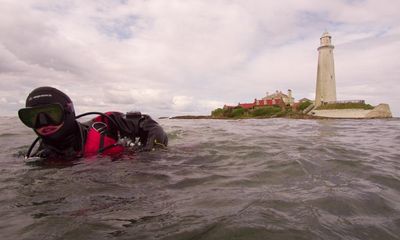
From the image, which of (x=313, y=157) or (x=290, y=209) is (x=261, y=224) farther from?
(x=313, y=157)

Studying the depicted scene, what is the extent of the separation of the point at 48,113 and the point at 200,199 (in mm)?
2639

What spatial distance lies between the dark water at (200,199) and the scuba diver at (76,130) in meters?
0.35

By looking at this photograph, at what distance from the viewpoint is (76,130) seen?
498 centimetres

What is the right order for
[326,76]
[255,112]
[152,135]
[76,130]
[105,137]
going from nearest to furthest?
1. [76,130]
2. [105,137]
3. [152,135]
4. [326,76]
5. [255,112]

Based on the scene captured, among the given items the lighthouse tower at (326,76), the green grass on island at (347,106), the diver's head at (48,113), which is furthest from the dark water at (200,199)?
the lighthouse tower at (326,76)

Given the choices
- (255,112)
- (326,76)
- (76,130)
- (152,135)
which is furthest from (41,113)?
(255,112)

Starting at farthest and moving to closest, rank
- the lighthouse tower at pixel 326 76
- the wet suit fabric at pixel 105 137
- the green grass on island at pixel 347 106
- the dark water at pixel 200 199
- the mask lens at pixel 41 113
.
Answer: the lighthouse tower at pixel 326 76 → the green grass on island at pixel 347 106 → the wet suit fabric at pixel 105 137 → the mask lens at pixel 41 113 → the dark water at pixel 200 199

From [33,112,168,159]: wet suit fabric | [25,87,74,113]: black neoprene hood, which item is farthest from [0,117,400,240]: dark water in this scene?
[25,87,74,113]: black neoprene hood

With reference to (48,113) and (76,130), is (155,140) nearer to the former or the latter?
(76,130)

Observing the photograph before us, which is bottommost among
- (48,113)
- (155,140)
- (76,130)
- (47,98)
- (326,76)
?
(155,140)

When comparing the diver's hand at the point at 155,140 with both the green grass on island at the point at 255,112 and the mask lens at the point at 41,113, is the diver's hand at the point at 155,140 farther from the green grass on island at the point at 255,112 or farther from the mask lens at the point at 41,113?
the green grass on island at the point at 255,112

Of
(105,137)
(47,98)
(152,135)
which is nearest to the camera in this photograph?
(47,98)

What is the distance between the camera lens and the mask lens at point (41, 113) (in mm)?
4348

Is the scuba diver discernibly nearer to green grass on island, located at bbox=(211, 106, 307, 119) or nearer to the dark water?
the dark water
